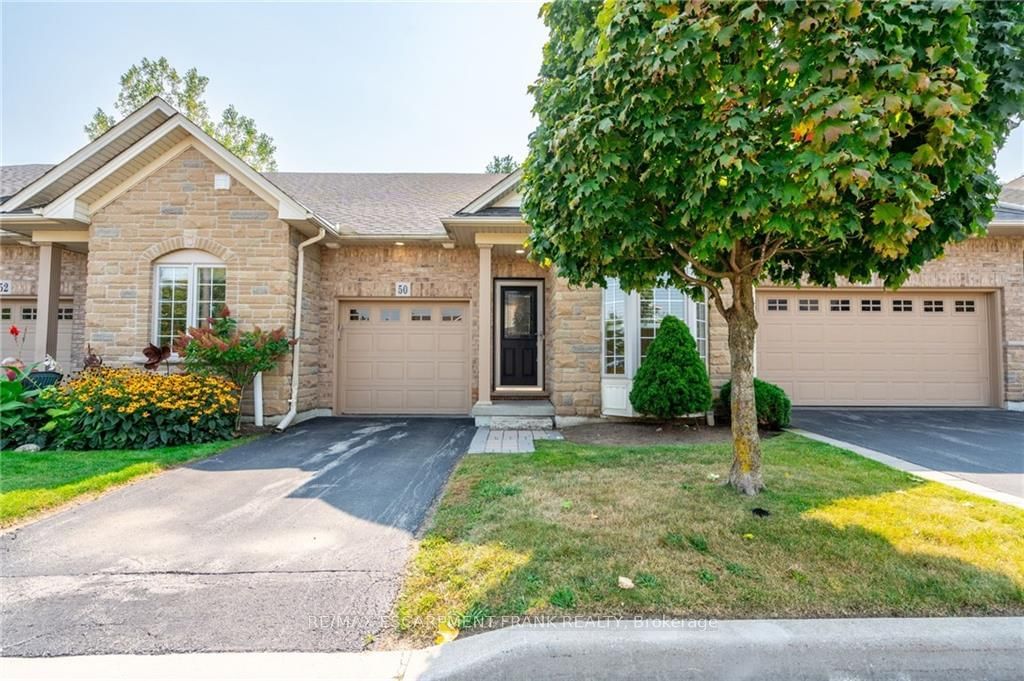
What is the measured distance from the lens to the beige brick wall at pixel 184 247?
304 inches

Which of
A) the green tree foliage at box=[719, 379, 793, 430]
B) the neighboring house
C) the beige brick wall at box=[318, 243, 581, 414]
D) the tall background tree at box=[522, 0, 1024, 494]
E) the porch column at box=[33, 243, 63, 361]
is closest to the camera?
the tall background tree at box=[522, 0, 1024, 494]

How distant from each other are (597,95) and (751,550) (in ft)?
10.2

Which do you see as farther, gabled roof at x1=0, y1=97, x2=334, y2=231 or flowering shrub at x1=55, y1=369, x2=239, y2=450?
gabled roof at x1=0, y1=97, x2=334, y2=231

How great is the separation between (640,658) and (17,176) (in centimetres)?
1645

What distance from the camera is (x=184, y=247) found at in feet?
25.5

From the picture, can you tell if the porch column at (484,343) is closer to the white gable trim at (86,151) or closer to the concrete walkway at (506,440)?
the concrete walkway at (506,440)

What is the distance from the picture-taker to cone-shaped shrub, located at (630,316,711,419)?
21.9 ft

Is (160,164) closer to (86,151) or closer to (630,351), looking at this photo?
(86,151)

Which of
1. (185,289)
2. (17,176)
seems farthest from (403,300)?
(17,176)

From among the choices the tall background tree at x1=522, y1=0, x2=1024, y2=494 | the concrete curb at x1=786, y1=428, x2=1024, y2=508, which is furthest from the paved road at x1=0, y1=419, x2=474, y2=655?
the concrete curb at x1=786, y1=428, x2=1024, y2=508

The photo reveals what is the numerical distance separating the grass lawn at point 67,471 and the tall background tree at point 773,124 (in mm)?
4904

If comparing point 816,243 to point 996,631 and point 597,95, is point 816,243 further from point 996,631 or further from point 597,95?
point 996,631

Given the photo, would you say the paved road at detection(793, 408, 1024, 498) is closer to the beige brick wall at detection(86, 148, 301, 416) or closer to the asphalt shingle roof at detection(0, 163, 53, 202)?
the beige brick wall at detection(86, 148, 301, 416)

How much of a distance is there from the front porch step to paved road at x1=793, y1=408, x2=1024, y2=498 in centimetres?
409
